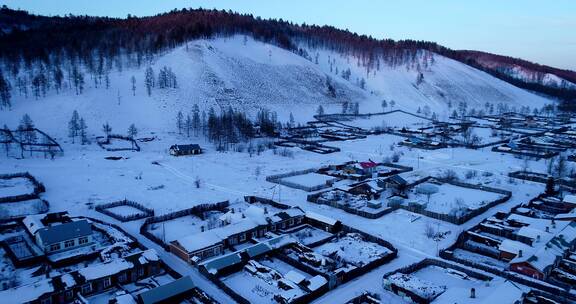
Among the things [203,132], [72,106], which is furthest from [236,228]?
[72,106]

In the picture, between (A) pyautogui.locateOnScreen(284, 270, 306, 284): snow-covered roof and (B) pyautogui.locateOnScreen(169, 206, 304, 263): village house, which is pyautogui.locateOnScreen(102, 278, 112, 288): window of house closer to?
(B) pyautogui.locateOnScreen(169, 206, 304, 263): village house

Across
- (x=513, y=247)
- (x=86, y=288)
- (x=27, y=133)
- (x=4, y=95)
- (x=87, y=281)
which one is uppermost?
(x=4, y=95)

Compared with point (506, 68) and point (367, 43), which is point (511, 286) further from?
point (506, 68)

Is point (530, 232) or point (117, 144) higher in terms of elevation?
point (117, 144)

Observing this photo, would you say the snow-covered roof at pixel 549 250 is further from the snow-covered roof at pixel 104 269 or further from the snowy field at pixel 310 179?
the snow-covered roof at pixel 104 269

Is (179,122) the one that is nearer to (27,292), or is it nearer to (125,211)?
(125,211)

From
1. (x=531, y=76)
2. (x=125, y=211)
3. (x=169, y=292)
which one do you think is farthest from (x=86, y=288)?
(x=531, y=76)
